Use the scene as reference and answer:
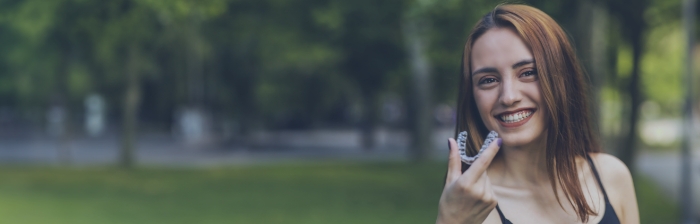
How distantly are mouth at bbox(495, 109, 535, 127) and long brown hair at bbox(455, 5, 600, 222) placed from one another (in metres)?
0.04

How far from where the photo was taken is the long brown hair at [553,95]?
70.6 inches

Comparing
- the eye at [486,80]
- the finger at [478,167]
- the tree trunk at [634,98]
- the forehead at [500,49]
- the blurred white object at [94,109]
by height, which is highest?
the forehead at [500,49]

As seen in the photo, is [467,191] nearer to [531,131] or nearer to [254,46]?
[531,131]

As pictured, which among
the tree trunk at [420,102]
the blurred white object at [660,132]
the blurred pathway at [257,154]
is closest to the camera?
the tree trunk at [420,102]

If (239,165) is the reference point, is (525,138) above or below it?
above

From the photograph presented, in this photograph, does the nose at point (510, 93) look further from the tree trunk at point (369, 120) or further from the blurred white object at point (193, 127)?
the blurred white object at point (193, 127)

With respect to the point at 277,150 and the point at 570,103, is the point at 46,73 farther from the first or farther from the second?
the point at 570,103

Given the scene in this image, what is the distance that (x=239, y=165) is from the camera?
2631cm

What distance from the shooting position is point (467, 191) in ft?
5.26

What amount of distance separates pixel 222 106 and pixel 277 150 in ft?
Answer: 13.9

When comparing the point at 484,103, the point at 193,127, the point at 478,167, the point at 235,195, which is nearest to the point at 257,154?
the point at 193,127

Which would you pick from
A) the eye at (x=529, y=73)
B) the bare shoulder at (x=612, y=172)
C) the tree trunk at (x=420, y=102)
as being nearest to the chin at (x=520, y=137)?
the eye at (x=529, y=73)

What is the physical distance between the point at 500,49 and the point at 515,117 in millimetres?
124

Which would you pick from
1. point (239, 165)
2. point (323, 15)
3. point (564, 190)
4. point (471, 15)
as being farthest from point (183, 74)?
point (564, 190)
